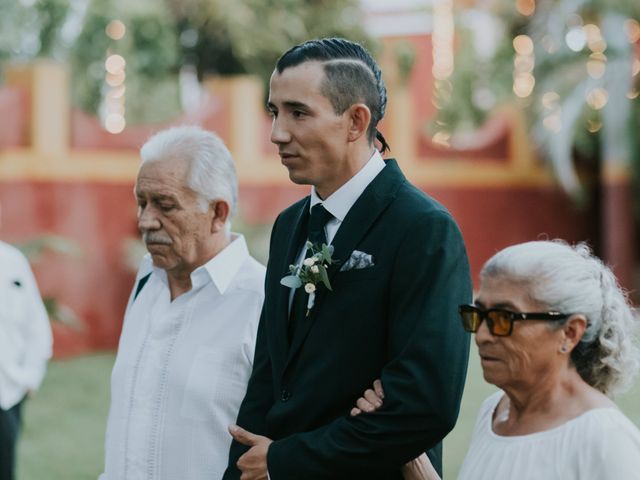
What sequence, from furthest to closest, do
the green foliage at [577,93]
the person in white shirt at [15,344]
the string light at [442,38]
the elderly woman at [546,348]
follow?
the string light at [442,38], the green foliage at [577,93], the person in white shirt at [15,344], the elderly woman at [546,348]

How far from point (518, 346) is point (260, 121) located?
1292cm

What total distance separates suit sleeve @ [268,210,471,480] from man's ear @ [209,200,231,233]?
0.99 meters

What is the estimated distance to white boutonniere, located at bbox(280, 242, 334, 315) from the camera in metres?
2.78

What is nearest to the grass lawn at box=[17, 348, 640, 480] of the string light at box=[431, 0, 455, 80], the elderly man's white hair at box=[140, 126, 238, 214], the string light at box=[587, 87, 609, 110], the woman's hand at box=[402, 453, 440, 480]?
the elderly man's white hair at box=[140, 126, 238, 214]

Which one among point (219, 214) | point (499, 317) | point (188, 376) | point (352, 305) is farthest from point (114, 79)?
point (499, 317)

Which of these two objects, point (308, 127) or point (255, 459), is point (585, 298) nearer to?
point (308, 127)

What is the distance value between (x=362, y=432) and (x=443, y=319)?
1.07 ft

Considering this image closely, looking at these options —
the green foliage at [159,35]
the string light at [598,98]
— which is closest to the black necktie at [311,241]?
the string light at [598,98]

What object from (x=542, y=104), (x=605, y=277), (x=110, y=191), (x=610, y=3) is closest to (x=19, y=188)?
(x=110, y=191)

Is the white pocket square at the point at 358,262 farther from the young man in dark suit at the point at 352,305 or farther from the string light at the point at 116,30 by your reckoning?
the string light at the point at 116,30

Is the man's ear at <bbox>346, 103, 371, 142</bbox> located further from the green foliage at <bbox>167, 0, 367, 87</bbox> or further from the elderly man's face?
the green foliage at <bbox>167, 0, 367, 87</bbox>

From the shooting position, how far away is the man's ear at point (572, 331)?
246cm

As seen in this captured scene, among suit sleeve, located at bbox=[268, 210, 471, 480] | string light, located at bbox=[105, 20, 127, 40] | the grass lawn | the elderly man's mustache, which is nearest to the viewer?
suit sleeve, located at bbox=[268, 210, 471, 480]

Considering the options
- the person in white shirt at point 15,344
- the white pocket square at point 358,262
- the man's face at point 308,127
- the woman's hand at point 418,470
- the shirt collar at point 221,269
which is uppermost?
the man's face at point 308,127
